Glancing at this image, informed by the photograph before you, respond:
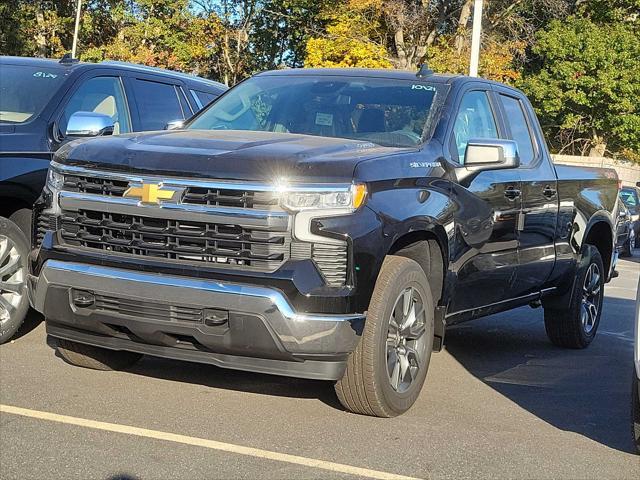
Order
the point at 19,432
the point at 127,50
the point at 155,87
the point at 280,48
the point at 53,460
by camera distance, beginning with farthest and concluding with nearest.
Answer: the point at 280,48
the point at 127,50
the point at 155,87
the point at 19,432
the point at 53,460

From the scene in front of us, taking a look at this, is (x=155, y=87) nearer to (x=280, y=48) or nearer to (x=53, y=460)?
(x=53, y=460)

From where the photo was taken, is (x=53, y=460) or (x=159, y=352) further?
(x=159, y=352)

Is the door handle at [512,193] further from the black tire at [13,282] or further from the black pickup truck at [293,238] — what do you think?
the black tire at [13,282]

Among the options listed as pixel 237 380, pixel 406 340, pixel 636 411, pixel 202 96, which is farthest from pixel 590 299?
pixel 202 96

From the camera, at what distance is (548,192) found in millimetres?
7180

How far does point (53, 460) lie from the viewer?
4395 mm

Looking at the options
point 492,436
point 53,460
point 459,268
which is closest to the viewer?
point 53,460

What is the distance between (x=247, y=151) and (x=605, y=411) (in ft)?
8.82

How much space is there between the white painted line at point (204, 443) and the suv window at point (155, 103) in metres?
3.42

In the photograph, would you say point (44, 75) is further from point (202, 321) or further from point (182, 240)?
point (202, 321)

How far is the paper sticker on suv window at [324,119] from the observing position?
6.09 metres

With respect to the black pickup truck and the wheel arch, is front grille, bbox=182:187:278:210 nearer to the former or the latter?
the black pickup truck

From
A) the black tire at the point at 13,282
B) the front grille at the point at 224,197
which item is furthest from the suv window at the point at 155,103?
the front grille at the point at 224,197

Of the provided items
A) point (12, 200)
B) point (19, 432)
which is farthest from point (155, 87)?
point (19, 432)
